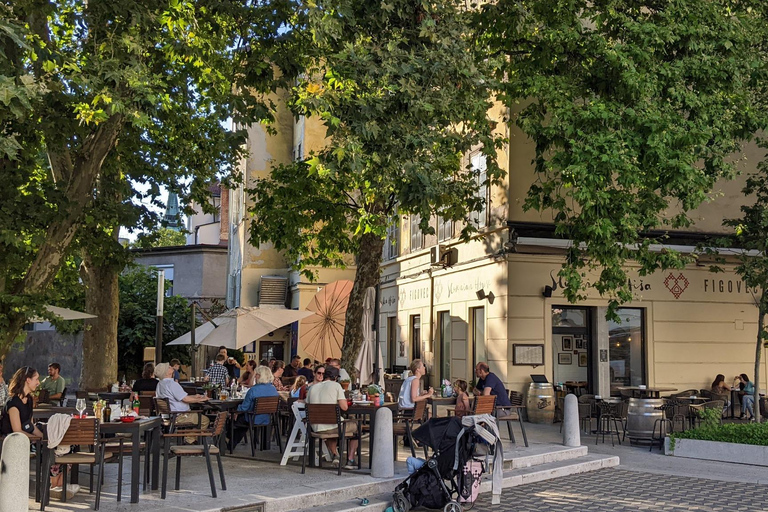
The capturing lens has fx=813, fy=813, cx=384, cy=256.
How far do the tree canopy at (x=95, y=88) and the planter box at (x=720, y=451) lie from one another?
351 inches

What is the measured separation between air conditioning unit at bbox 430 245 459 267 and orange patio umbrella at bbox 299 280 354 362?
2896 mm

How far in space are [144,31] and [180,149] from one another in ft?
24.8

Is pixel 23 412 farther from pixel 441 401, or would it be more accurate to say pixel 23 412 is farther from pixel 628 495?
pixel 628 495

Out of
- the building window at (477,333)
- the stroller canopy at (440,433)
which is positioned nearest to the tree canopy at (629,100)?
Answer: the stroller canopy at (440,433)

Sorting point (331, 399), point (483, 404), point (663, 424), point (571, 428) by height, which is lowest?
point (663, 424)

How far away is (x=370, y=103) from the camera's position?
11.1 meters

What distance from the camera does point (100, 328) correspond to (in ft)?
57.6

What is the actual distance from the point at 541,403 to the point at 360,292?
16.3 ft

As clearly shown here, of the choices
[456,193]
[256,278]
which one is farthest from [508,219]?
[256,278]

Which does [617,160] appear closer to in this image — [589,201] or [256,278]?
[589,201]

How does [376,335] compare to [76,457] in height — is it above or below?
above

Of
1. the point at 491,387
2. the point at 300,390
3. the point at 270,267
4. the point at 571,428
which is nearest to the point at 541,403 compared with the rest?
the point at 571,428

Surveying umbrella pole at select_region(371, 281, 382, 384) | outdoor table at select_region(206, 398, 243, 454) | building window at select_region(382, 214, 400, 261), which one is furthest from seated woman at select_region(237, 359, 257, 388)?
building window at select_region(382, 214, 400, 261)

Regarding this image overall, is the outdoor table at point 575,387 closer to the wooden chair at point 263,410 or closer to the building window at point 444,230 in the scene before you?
the building window at point 444,230
